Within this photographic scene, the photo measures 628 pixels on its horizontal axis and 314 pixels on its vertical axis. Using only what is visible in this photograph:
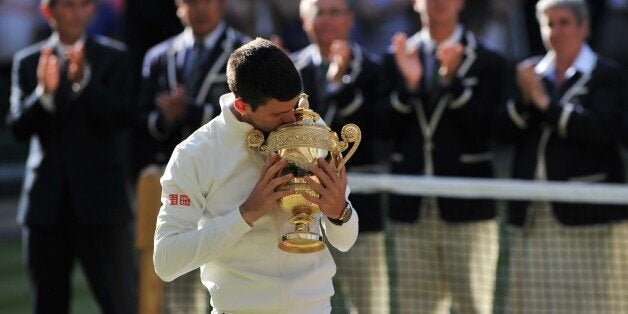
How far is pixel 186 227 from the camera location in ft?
15.9

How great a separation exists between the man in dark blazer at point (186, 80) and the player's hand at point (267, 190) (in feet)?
11.3

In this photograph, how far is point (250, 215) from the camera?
4.75m

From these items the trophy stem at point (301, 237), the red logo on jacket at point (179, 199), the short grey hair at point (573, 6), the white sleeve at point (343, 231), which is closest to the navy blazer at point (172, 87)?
the short grey hair at point (573, 6)

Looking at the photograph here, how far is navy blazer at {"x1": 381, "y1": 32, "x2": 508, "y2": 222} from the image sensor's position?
8117mm

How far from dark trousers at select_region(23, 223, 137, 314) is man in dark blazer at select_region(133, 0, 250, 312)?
0.63 metres

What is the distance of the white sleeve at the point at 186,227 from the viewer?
15.7 ft

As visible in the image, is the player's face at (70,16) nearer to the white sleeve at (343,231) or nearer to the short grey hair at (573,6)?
the short grey hair at (573,6)

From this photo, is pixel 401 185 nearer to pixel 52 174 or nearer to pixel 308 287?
pixel 52 174

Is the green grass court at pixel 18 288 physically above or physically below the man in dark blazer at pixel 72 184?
below

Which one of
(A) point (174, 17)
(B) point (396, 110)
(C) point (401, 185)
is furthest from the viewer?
(A) point (174, 17)

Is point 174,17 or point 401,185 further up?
point 174,17

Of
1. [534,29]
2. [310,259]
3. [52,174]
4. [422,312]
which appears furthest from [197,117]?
[534,29]

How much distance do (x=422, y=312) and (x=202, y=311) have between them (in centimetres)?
128

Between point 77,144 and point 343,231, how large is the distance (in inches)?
149
